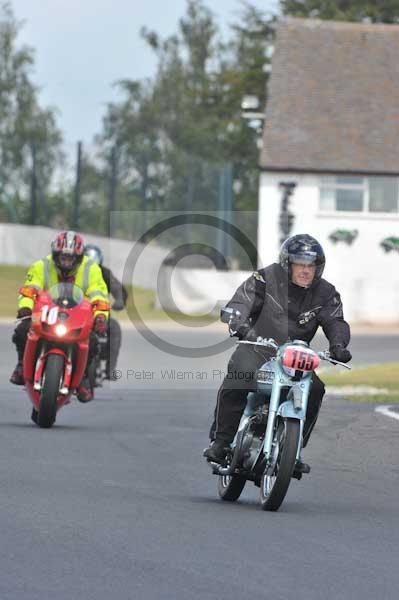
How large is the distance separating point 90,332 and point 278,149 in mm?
32052

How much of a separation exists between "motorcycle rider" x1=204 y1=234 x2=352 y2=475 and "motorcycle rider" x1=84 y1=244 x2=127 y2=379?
7.34 m

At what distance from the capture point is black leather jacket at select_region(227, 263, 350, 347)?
994 centimetres

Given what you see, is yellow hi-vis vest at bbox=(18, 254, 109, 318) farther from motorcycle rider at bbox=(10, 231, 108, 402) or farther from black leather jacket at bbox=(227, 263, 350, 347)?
black leather jacket at bbox=(227, 263, 350, 347)

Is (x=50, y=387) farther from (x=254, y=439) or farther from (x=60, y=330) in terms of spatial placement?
(x=254, y=439)

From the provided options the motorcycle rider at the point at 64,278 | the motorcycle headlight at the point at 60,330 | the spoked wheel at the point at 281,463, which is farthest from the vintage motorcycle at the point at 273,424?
the motorcycle rider at the point at 64,278

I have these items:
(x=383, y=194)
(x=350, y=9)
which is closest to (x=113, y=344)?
(x=383, y=194)

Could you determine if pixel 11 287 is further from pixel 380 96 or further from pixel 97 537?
pixel 97 537

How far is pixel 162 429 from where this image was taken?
1507cm

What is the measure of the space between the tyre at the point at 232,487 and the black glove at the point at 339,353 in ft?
3.12

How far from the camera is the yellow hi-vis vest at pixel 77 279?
14586 millimetres

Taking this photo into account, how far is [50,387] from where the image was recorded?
1399cm

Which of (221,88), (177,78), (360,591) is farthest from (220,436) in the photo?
(177,78)

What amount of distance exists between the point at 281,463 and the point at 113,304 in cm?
951

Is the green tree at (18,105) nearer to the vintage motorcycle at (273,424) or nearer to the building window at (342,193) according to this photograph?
the building window at (342,193)
